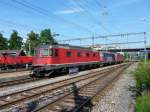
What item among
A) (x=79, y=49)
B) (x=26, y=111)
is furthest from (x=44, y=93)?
(x=79, y=49)

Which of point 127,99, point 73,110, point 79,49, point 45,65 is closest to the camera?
point 73,110

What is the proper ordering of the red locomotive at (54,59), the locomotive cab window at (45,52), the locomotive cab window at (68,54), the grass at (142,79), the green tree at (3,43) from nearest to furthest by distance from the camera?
the grass at (142,79)
the red locomotive at (54,59)
the locomotive cab window at (45,52)
the locomotive cab window at (68,54)
the green tree at (3,43)

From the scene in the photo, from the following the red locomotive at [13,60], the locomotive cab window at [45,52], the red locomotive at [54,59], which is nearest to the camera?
the red locomotive at [54,59]

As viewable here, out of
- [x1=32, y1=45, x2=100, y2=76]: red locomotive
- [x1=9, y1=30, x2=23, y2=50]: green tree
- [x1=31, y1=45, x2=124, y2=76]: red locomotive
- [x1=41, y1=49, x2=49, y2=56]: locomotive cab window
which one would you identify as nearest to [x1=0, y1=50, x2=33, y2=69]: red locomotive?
[x1=31, y1=45, x2=124, y2=76]: red locomotive

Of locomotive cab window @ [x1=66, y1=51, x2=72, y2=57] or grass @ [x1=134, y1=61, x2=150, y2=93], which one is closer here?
grass @ [x1=134, y1=61, x2=150, y2=93]

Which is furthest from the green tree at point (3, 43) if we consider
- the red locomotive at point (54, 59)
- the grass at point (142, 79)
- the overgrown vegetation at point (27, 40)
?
the grass at point (142, 79)

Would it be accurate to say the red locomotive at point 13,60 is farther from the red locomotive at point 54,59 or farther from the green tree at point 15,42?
the green tree at point 15,42

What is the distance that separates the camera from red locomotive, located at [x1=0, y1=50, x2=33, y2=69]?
37156mm

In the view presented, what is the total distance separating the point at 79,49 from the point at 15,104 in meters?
20.8

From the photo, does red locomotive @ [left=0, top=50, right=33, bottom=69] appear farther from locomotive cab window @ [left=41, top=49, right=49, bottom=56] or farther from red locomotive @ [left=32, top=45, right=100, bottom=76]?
locomotive cab window @ [left=41, top=49, right=49, bottom=56]

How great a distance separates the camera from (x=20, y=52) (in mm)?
41938

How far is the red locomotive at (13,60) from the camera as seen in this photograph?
1463 inches

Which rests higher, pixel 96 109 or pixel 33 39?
pixel 33 39

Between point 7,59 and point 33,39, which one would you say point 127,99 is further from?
point 33,39
